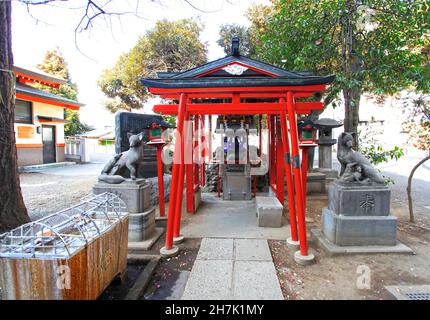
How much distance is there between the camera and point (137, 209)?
517 cm

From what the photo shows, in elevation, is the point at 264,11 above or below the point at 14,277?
above

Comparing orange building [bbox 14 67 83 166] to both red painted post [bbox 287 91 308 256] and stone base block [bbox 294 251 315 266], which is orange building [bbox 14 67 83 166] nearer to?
red painted post [bbox 287 91 308 256]

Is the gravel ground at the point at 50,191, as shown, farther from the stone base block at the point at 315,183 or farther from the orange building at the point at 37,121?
the stone base block at the point at 315,183

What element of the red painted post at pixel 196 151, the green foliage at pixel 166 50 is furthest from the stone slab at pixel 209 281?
the green foliage at pixel 166 50

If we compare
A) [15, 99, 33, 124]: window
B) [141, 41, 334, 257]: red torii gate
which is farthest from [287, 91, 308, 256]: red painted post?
[15, 99, 33, 124]: window

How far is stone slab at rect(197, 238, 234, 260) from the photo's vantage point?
443cm

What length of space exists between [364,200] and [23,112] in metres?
17.6

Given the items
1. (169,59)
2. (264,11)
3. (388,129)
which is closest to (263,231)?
(264,11)

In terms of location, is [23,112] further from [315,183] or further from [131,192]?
[315,183]

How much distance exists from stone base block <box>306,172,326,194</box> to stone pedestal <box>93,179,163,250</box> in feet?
21.8

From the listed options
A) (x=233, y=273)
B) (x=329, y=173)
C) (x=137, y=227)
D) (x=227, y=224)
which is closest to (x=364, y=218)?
(x=233, y=273)

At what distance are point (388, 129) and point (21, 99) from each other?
2902cm

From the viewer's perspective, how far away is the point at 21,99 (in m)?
14.1
